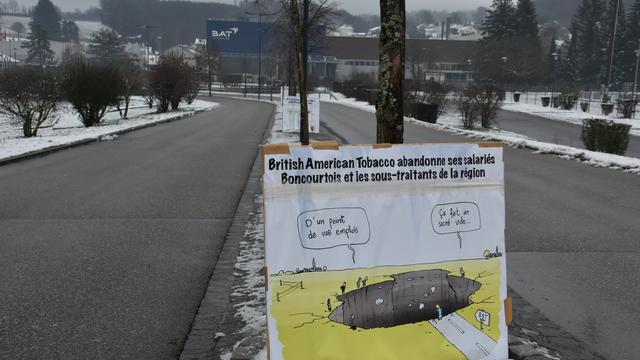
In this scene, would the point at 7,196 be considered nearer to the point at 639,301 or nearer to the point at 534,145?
the point at 639,301

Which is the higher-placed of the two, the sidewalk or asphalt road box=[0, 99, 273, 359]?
the sidewalk

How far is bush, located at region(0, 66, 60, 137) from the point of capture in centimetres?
2344

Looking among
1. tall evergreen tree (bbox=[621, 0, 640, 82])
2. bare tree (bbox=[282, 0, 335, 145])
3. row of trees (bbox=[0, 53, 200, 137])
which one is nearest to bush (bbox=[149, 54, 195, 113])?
row of trees (bbox=[0, 53, 200, 137])

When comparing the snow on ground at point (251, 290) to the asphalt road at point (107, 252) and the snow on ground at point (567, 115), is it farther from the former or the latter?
the snow on ground at point (567, 115)

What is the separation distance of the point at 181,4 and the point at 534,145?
590 ft

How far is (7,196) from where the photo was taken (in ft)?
32.0

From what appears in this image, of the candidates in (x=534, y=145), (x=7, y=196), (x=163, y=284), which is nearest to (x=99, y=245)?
(x=163, y=284)

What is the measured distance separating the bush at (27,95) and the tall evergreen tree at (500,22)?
81639 millimetres

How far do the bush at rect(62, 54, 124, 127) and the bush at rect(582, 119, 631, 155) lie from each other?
64.9 feet

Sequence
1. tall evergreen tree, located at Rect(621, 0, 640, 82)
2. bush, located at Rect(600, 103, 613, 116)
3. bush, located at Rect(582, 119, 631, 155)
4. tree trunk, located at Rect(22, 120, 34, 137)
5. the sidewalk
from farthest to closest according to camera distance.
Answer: tall evergreen tree, located at Rect(621, 0, 640, 82) < bush, located at Rect(600, 103, 613, 116) < tree trunk, located at Rect(22, 120, 34, 137) < bush, located at Rect(582, 119, 631, 155) < the sidewalk

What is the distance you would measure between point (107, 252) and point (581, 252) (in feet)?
16.9

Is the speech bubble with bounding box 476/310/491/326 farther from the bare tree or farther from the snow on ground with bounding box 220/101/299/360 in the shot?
the bare tree

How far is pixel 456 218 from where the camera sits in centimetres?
355

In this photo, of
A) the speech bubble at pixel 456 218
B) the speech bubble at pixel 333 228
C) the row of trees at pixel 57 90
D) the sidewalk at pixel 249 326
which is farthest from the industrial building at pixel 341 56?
the speech bubble at pixel 333 228
